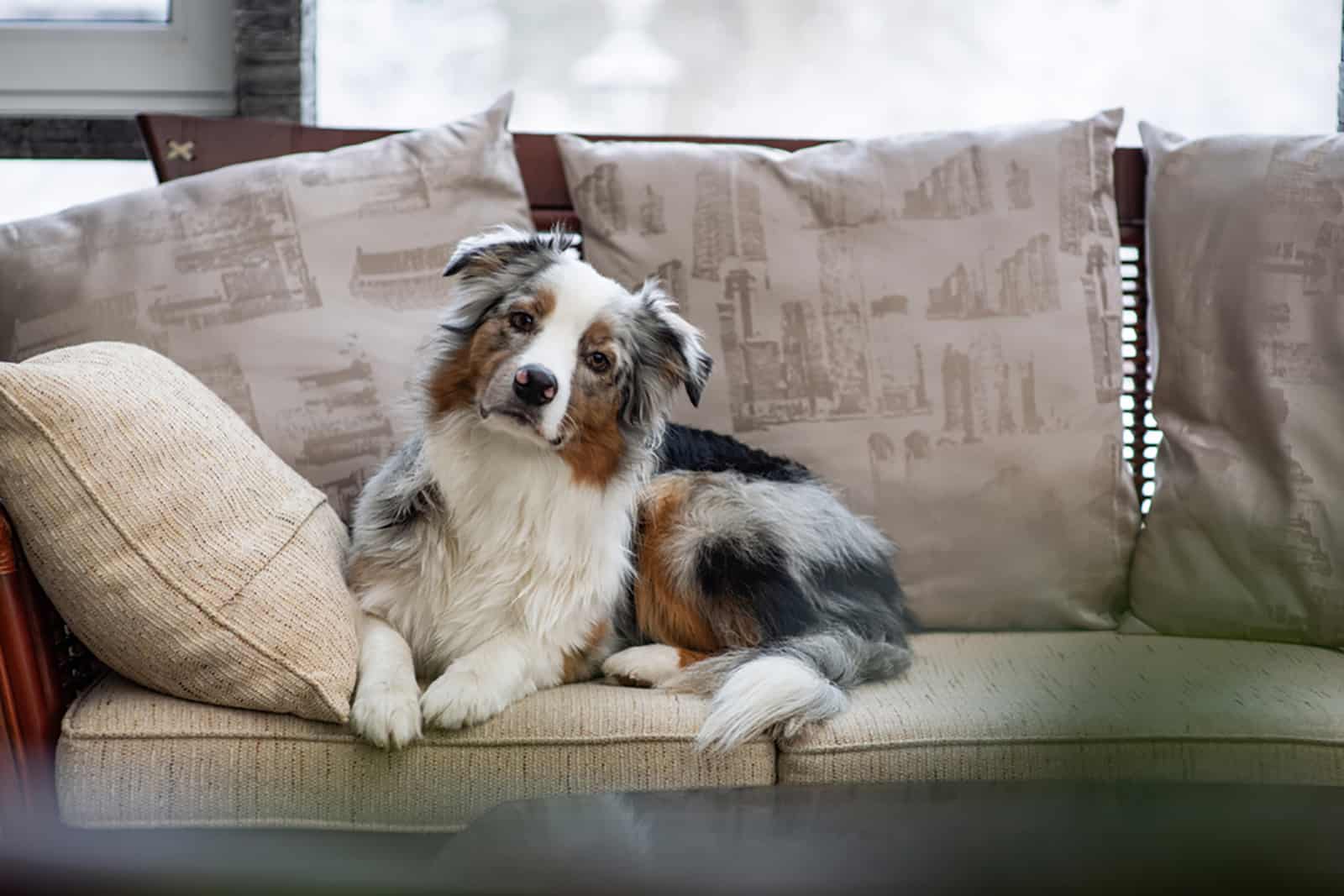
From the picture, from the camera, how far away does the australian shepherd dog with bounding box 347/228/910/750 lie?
1.79 m

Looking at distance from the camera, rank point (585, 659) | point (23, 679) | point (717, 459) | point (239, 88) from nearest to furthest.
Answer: point (23, 679) < point (585, 659) < point (717, 459) < point (239, 88)

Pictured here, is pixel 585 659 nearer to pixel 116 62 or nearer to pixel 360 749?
pixel 360 749

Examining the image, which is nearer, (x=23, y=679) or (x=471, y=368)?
(x=23, y=679)

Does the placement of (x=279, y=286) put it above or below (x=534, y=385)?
above

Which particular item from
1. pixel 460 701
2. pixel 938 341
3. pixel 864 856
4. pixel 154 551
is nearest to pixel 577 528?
pixel 460 701

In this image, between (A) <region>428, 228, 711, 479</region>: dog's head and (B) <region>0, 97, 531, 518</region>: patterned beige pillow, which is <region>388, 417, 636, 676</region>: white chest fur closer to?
(A) <region>428, 228, 711, 479</region>: dog's head

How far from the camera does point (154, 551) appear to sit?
4.77 feet

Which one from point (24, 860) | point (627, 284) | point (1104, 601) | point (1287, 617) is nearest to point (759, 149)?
point (627, 284)

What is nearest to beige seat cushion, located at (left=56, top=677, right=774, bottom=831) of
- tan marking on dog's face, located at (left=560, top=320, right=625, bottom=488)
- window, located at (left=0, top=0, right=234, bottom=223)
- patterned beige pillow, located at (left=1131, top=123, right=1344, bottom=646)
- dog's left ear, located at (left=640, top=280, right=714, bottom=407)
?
tan marking on dog's face, located at (left=560, top=320, right=625, bottom=488)

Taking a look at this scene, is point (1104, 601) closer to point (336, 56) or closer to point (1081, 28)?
point (1081, 28)

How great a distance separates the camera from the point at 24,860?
0.75ft

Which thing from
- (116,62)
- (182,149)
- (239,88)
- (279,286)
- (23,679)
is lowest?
(23,679)

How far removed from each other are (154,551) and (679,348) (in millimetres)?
822

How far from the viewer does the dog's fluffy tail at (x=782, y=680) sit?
61.0 inches
